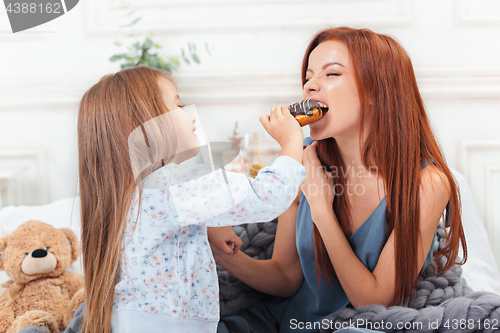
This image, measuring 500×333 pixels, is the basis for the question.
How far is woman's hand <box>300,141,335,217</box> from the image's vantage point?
980mm

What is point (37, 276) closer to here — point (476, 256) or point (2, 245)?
point (2, 245)

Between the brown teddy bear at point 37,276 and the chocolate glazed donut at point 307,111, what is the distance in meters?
0.72

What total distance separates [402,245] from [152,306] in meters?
0.58

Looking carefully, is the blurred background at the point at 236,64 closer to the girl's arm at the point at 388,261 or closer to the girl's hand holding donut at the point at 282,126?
the girl's hand holding donut at the point at 282,126

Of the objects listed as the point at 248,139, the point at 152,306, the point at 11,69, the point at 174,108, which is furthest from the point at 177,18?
the point at 152,306

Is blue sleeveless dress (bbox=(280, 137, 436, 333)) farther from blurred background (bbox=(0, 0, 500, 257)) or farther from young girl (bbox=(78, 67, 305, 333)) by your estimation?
blurred background (bbox=(0, 0, 500, 257))

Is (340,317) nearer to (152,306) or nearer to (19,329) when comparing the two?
(152,306)

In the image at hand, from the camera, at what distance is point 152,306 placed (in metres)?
0.82

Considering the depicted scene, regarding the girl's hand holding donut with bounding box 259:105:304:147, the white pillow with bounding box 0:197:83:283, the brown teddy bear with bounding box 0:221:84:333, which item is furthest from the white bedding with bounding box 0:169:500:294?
the girl's hand holding donut with bounding box 259:105:304:147

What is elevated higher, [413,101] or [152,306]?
[413,101]

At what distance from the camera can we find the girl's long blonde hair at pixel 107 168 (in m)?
0.82

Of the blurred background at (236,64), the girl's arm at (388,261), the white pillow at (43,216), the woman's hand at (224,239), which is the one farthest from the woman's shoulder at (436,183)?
the white pillow at (43,216)

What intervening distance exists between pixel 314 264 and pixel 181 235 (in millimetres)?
407

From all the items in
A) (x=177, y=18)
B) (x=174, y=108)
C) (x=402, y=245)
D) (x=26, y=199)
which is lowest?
(x=26, y=199)
